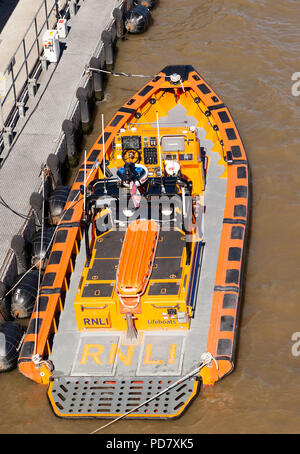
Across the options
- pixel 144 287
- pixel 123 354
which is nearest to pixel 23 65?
pixel 144 287

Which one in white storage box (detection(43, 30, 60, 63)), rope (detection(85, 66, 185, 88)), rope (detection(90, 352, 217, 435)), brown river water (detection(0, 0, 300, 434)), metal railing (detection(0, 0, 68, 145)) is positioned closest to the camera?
rope (detection(90, 352, 217, 435))

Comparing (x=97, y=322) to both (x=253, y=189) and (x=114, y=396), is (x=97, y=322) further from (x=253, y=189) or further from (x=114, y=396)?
(x=253, y=189)

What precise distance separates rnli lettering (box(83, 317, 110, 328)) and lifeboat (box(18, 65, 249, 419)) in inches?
1.3

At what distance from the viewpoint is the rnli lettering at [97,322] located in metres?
16.1

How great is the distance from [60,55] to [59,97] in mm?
2472

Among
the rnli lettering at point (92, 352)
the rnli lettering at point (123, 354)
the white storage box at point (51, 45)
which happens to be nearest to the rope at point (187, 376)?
the rnli lettering at point (123, 354)

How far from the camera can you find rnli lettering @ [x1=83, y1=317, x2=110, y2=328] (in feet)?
52.7

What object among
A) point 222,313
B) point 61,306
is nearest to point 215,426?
point 222,313

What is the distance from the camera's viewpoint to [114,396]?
49.2 ft

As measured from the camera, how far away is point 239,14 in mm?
28656

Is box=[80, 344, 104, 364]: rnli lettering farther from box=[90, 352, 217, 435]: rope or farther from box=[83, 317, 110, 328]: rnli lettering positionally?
box=[90, 352, 217, 435]: rope

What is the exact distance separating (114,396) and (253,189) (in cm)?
771

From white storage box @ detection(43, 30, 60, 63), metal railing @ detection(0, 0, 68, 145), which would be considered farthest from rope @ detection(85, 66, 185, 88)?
metal railing @ detection(0, 0, 68, 145)

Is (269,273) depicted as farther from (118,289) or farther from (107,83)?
(107,83)
